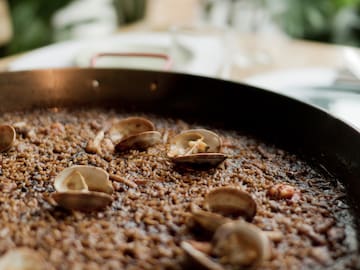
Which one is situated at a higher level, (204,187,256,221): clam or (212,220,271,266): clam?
(204,187,256,221): clam

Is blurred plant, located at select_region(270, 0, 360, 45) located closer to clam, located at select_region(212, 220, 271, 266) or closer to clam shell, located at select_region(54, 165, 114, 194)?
clam shell, located at select_region(54, 165, 114, 194)

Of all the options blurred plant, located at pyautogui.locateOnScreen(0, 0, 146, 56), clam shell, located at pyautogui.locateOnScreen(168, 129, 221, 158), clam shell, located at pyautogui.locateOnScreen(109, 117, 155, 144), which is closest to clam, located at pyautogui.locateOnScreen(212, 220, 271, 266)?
clam shell, located at pyautogui.locateOnScreen(168, 129, 221, 158)

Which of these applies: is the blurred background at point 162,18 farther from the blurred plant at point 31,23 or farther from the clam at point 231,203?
the clam at point 231,203

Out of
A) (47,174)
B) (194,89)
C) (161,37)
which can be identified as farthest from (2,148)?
(161,37)

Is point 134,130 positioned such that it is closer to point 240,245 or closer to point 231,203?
point 231,203

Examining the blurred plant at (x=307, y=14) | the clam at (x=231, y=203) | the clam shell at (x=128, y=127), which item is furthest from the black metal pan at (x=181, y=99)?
the blurred plant at (x=307, y=14)

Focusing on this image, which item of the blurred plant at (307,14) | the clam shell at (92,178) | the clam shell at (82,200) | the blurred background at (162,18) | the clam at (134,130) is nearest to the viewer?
the clam shell at (82,200)

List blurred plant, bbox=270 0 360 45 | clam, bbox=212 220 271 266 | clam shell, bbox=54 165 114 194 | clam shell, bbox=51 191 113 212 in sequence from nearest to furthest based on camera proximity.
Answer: clam, bbox=212 220 271 266 < clam shell, bbox=51 191 113 212 < clam shell, bbox=54 165 114 194 < blurred plant, bbox=270 0 360 45
